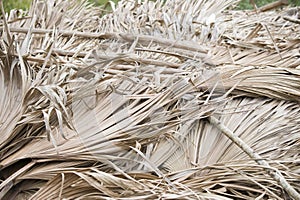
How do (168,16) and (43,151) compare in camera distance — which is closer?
(43,151)

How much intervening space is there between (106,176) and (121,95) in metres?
0.21

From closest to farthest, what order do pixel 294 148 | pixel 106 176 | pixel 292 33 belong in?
1. pixel 106 176
2. pixel 294 148
3. pixel 292 33

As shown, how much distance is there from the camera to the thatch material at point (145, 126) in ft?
3.41

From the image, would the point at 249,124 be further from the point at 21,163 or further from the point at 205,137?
the point at 21,163

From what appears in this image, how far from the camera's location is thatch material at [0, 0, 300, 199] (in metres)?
1.04

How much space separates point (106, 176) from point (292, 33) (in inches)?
36.6

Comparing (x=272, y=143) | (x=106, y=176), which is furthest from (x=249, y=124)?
(x=106, y=176)

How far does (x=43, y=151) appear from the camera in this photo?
3.53 feet

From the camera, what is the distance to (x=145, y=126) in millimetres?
1071

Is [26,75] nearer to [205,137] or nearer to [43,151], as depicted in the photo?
[43,151]

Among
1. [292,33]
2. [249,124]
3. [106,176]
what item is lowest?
[106,176]

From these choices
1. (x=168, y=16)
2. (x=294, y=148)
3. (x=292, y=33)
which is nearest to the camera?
(x=294, y=148)

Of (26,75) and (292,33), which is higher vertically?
(292,33)

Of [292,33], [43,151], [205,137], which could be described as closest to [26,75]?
[43,151]
